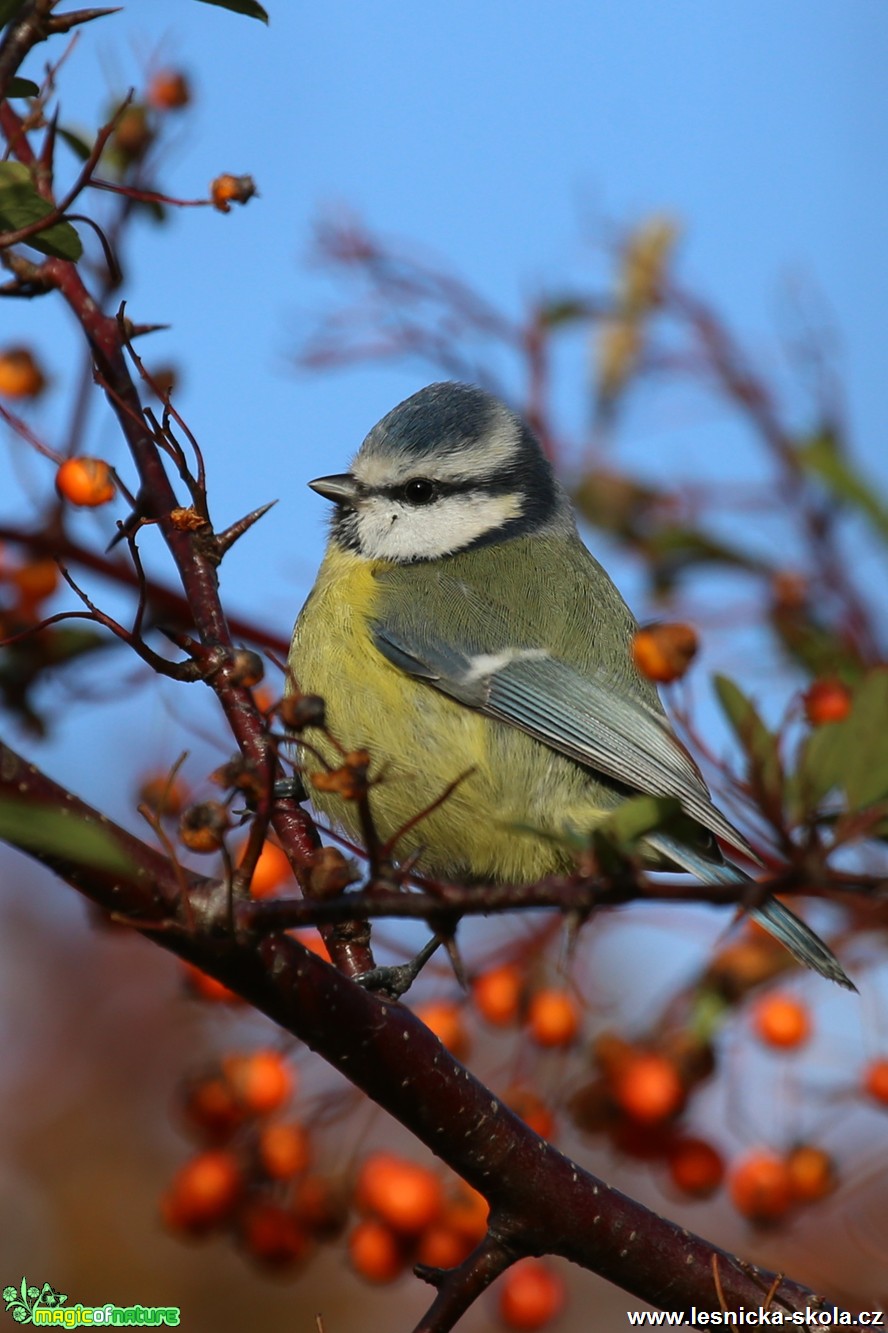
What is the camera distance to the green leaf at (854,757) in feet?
3.65

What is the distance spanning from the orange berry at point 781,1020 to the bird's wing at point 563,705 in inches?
13.4

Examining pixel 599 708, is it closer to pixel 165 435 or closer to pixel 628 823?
pixel 165 435

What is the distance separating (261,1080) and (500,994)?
408 millimetres

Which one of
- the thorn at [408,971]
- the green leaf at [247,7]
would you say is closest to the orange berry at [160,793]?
the thorn at [408,971]

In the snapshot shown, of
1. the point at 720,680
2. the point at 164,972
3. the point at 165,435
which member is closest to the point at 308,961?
the point at 720,680

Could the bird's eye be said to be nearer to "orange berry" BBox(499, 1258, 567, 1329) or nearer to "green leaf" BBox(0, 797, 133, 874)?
"orange berry" BBox(499, 1258, 567, 1329)

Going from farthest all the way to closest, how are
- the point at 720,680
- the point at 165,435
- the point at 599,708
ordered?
the point at 599,708 → the point at 165,435 → the point at 720,680

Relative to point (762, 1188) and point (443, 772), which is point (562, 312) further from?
point (762, 1188)

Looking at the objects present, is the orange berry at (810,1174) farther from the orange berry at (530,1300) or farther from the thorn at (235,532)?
the thorn at (235,532)

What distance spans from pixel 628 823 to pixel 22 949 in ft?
9.26

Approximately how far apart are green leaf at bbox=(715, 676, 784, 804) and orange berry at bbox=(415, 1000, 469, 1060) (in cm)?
109

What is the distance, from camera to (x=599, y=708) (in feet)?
7.64

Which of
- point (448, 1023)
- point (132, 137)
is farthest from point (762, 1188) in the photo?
point (132, 137)

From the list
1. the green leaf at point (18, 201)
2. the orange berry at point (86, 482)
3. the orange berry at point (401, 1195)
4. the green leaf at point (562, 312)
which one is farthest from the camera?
the green leaf at point (562, 312)
